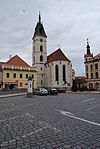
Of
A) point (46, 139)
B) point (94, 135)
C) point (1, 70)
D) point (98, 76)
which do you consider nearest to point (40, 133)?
point (46, 139)

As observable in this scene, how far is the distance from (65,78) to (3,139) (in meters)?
68.5

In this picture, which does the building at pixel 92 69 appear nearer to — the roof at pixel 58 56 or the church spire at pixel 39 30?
the roof at pixel 58 56

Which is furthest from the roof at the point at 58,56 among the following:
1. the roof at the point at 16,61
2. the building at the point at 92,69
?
the building at the point at 92,69

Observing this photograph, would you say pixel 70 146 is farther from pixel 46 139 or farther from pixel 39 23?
pixel 39 23

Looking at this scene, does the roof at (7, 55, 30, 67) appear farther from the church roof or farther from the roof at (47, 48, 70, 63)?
the church roof

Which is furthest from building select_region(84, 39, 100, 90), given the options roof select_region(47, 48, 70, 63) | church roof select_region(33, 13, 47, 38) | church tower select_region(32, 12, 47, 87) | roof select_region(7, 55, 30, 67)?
roof select_region(7, 55, 30, 67)

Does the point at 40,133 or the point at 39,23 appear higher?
the point at 39,23

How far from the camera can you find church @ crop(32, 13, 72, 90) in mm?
72625

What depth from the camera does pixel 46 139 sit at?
5.07m

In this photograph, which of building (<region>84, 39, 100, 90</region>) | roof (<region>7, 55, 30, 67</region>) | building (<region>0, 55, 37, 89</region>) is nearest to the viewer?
building (<region>0, 55, 37, 89</region>)

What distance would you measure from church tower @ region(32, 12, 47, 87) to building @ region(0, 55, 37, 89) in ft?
29.9

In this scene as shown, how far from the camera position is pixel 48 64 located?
253 feet

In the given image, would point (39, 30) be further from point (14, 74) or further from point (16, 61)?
point (14, 74)

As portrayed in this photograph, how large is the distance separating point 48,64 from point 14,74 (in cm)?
1790
